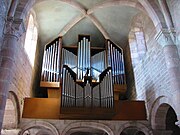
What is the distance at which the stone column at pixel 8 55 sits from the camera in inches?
243

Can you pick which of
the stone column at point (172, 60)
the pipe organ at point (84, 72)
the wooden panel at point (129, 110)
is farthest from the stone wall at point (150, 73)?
the pipe organ at point (84, 72)

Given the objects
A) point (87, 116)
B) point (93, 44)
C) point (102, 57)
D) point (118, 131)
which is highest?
point (93, 44)

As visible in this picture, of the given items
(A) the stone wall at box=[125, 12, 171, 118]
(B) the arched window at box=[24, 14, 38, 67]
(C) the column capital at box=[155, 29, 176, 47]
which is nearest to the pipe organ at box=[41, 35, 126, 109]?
(B) the arched window at box=[24, 14, 38, 67]

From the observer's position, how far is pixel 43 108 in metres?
9.03

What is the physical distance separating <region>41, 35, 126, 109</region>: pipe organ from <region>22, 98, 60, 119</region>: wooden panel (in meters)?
0.64

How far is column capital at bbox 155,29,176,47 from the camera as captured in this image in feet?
25.2

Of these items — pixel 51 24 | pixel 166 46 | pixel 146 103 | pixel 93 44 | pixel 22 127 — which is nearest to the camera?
pixel 166 46

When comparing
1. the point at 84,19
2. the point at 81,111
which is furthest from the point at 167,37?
the point at 84,19

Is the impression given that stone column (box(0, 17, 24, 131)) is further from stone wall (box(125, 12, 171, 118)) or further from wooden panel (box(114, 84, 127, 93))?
wooden panel (box(114, 84, 127, 93))

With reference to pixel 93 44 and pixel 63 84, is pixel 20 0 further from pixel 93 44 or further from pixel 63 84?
pixel 93 44

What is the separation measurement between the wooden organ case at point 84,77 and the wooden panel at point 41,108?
404mm

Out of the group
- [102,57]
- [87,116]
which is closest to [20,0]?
[87,116]

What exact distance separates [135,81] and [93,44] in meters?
4.33

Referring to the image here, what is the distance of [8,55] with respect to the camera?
663 centimetres
